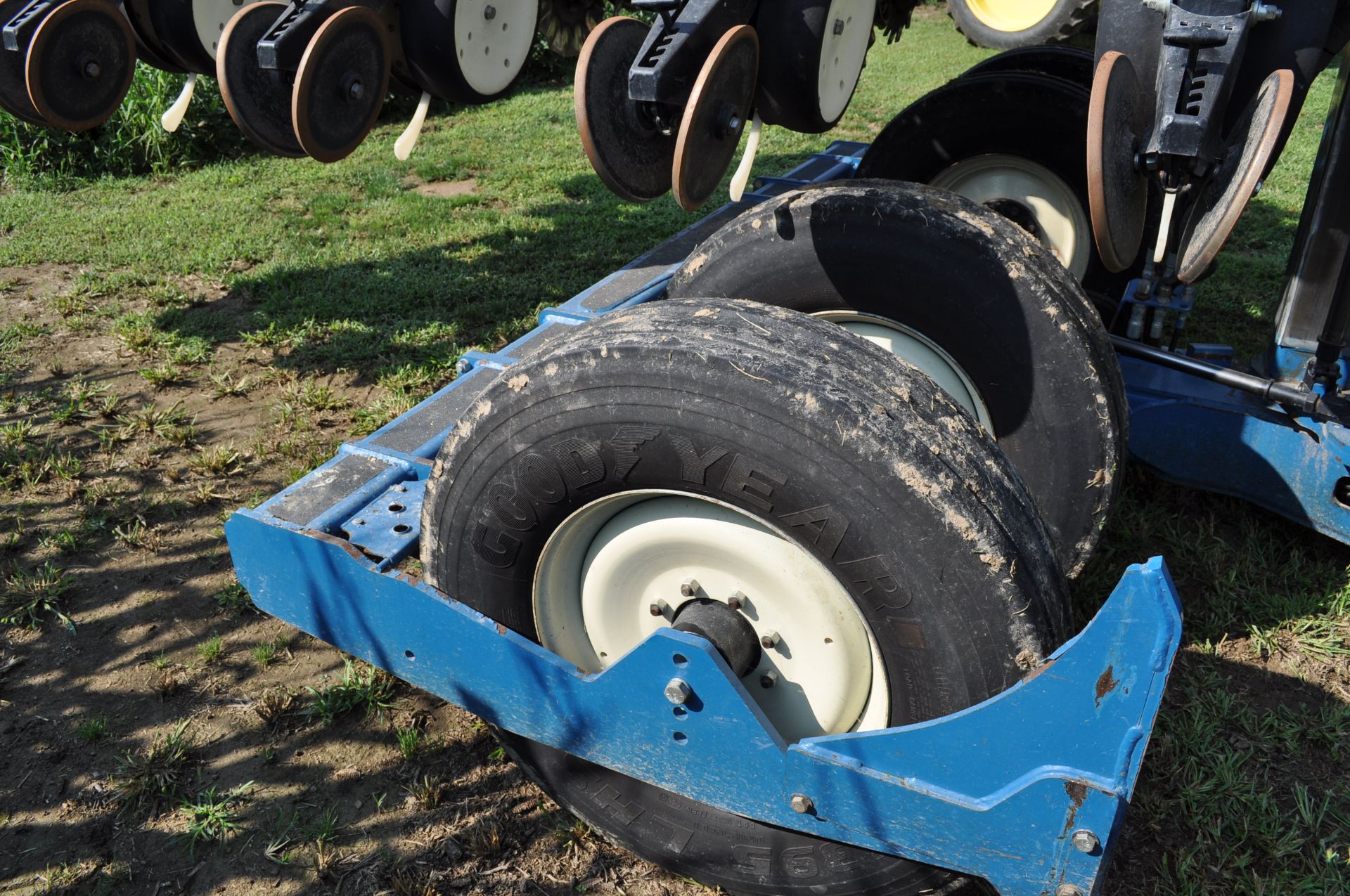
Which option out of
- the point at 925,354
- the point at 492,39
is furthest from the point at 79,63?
the point at 925,354

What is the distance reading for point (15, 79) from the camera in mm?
3473

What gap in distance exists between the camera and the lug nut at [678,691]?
1846mm

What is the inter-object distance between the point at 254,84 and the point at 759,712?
2447 millimetres

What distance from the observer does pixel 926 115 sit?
4.01 meters

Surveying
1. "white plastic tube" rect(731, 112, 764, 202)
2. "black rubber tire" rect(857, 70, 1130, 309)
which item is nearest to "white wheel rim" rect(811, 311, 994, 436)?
"white plastic tube" rect(731, 112, 764, 202)

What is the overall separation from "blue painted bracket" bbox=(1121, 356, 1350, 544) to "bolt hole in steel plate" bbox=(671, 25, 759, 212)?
161 cm

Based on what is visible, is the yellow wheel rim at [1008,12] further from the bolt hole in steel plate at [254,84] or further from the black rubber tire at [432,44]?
the bolt hole in steel plate at [254,84]

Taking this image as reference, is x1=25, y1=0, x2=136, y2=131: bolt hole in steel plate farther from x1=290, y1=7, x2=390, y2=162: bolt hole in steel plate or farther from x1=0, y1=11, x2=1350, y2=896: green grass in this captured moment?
x1=0, y1=11, x2=1350, y2=896: green grass

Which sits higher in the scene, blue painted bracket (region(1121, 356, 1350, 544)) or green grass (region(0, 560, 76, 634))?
blue painted bracket (region(1121, 356, 1350, 544))

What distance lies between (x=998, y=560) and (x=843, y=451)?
0.31 m

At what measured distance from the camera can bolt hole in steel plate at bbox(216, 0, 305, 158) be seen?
9.93 feet

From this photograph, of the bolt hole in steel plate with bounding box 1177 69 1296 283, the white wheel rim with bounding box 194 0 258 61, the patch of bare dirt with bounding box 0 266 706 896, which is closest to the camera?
the bolt hole in steel plate with bounding box 1177 69 1296 283

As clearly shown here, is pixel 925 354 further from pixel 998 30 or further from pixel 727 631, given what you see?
pixel 998 30

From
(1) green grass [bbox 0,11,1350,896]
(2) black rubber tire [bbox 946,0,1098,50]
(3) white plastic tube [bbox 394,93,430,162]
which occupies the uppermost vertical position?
(2) black rubber tire [bbox 946,0,1098,50]
